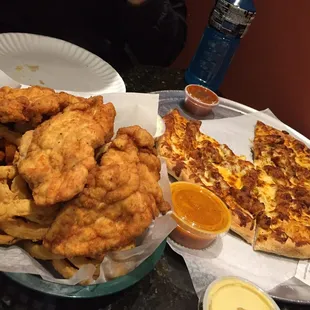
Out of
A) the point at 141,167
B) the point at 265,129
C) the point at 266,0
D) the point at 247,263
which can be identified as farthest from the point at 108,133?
the point at 266,0

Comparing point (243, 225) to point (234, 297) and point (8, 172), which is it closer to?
point (234, 297)

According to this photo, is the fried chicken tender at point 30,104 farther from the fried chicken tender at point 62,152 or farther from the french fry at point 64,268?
the french fry at point 64,268

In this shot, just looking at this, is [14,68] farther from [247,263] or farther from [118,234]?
[247,263]

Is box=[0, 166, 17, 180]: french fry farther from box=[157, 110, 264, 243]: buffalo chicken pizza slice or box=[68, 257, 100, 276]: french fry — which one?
box=[157, 110, 264, 243]: buffalo chicken pizza slice

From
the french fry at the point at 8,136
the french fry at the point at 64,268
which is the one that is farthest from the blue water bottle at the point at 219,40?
the french fry at the point at 64,268

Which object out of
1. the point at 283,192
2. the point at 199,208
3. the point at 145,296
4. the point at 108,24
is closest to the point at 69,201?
the point at 145,296

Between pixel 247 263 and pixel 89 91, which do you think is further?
pixel 89 91
